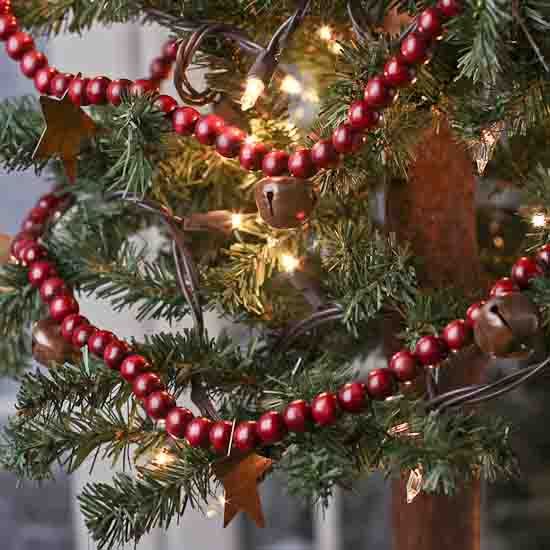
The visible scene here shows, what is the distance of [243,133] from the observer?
528mm

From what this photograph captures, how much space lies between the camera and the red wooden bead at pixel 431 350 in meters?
0.47

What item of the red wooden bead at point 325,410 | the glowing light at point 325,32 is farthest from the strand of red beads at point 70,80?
the red wooden bead at point 325,410

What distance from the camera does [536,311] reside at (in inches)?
17.6

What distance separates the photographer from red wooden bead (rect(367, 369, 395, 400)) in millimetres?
477

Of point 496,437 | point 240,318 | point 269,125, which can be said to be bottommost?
point 496,437

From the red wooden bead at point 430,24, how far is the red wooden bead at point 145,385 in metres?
0.25

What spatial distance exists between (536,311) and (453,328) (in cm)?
5

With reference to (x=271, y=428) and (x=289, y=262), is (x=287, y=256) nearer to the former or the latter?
(x=289, y=262)

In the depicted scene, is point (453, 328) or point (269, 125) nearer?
point (453, 328)

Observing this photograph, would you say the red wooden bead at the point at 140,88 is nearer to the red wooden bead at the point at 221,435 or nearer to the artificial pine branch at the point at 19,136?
the artificial pine branch at the point at 19,136

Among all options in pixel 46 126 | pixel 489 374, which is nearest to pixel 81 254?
pixel 46 126

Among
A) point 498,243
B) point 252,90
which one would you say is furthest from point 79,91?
point 498,243

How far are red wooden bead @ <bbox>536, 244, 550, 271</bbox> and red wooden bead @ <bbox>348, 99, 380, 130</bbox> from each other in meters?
0.12

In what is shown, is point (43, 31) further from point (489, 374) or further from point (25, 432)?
point (489, 374)
